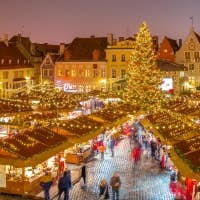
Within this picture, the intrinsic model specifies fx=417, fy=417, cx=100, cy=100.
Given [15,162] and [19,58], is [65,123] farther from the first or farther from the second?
[19,58]

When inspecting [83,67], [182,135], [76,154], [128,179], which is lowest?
[128,179]

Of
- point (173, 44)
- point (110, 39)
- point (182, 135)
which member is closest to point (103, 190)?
point (182, 135)

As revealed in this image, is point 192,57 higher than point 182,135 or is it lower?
higher

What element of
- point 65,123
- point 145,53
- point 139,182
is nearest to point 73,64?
point 145,53

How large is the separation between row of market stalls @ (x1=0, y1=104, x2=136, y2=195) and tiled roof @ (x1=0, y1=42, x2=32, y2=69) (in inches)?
1251

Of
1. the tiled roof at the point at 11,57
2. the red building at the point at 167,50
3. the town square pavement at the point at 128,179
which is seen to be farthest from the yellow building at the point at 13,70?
the town square pavement at the point at 128,179

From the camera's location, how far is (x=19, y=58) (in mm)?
55500

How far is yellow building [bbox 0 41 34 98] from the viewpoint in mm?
50312

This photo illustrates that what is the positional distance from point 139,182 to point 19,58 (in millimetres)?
40631

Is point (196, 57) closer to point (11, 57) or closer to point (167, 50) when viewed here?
point (167, 50)

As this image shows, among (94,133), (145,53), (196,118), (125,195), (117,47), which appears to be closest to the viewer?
(125,195)

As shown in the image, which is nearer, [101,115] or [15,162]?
[15,162]

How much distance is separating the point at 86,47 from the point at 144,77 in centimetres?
2181

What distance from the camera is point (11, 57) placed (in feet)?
176
